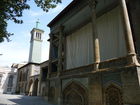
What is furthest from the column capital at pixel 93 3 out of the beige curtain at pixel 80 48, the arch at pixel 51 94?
the arch at pixel 51 94

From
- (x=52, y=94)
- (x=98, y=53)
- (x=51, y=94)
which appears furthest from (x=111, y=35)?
(x=51, y=94)

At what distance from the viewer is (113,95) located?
913 cm

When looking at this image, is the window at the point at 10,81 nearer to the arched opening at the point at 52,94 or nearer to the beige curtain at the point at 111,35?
the arched opening at the point at 52,94

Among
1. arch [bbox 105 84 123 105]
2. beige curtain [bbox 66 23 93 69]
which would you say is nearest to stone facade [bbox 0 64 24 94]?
beige curtain [bbox 66 23 93 69]

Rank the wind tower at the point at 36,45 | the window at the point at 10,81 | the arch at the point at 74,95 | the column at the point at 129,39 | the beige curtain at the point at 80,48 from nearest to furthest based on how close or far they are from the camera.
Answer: the column at the point at 129,39 < the arch at the point at 74,95 < the beige curtain at the point at 80,48 < the window at the point at 10,81 < the wind tower at the point at 36,45

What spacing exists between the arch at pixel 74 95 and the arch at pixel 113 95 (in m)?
2.46

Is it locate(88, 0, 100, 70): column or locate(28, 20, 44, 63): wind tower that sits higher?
locate(28, 20, 44, 63): wind tower

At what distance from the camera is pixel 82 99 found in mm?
11898

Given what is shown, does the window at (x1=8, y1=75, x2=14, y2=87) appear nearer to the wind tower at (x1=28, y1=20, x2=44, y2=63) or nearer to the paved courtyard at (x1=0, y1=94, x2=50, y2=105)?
the wind tower at (x1=28, y1=20, x2=44, y2=63)

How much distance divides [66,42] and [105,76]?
1082 centimetres

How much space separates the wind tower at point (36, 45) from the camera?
49.6 m

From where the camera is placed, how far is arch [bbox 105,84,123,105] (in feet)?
28.5

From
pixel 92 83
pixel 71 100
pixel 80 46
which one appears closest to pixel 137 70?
pixel 92 83

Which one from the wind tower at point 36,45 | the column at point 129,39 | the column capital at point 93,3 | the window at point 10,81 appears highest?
the wind tower at point 36,45
